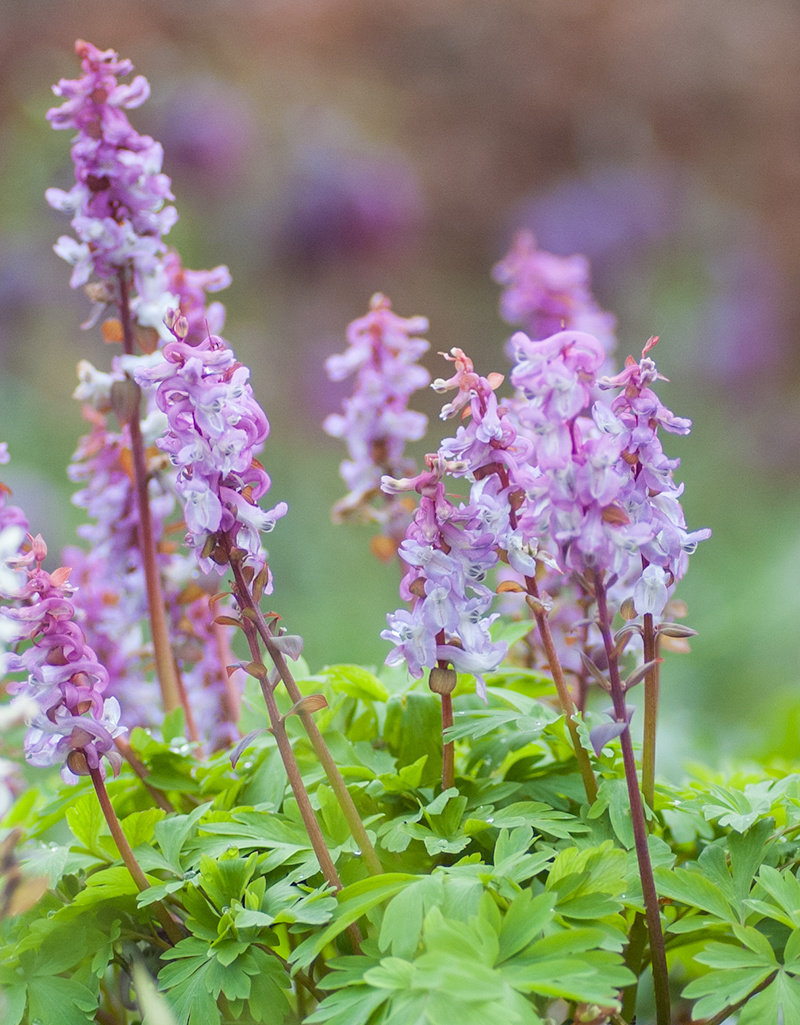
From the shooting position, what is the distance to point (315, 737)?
89 cm

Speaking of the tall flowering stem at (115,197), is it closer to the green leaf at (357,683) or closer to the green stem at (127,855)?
the green leaf at (357,683)

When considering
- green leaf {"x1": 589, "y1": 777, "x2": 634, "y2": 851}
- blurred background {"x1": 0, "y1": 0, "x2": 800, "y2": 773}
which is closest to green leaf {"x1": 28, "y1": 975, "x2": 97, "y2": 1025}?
green leaf {"x1": 589, "y1": 777, "x2": 634, "y2": 851}

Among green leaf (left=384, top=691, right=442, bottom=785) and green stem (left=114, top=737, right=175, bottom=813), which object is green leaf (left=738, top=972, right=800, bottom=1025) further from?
green stem (left=114, top=737, right=175, bottom=813)

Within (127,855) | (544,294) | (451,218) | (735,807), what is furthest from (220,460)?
(451,218)

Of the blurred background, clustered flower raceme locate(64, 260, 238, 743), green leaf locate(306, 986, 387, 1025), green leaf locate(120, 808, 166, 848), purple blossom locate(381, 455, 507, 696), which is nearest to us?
green leaf locate(306, 986, 387, 1025)

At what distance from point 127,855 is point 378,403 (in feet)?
2.10

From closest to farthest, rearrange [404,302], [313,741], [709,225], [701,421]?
1. [313,741]
2. [701,421]
3. [709,225]
4. [404,302]

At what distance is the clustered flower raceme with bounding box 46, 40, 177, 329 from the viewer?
114 centimetres

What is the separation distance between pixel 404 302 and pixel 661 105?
6.47 feet

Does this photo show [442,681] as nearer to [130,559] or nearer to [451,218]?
[130,559]

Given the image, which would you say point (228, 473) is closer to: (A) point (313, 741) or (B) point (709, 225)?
(A) point (313, 741)

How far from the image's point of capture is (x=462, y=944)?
774 mm

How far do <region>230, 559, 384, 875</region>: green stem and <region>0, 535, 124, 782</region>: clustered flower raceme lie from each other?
0.14m

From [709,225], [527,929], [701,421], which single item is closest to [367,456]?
[527,929]
